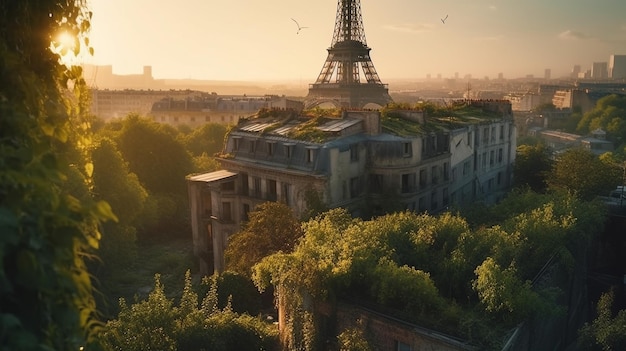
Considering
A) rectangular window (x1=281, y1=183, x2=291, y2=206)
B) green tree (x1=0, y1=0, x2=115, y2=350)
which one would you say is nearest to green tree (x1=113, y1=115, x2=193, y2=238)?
rectangular window (x1=281, y1=183, x2=291, y2=206)

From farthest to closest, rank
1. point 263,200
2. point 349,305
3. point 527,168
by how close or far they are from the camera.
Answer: point 527,168 → point 263,200 → point 349,305

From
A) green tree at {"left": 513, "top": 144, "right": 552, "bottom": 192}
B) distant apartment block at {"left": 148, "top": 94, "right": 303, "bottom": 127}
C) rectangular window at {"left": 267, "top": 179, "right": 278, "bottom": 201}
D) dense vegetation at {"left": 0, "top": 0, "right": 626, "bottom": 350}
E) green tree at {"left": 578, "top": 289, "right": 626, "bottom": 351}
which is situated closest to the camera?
dense vegetation at {"left": 0, "top": 0, "right": 626, "bottom": 350}

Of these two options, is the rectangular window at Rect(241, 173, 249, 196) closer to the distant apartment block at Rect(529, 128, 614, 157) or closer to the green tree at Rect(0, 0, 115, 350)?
the green tree at Rect(0, 0, 115, 350)

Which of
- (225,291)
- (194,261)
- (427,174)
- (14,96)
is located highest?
(14,96)

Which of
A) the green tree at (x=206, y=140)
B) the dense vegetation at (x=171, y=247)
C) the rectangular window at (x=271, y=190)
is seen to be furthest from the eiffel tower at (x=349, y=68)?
the rectangular window at (x=271, y=190)

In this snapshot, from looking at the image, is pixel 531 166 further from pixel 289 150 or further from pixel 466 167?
pixel 289 150

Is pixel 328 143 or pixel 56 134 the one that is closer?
pixel 56 134

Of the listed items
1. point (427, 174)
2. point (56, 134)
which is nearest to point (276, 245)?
point (427, 174)

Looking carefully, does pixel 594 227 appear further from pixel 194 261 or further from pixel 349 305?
pixel 194 261

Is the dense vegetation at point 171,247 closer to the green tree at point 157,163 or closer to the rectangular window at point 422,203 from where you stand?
the green tree at point 157,163
